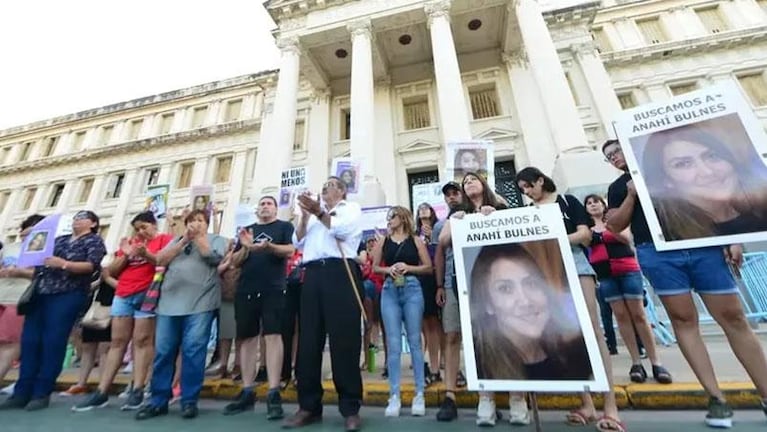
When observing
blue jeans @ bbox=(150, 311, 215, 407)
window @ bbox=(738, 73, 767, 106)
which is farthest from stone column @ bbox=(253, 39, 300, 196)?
window @ bbox=(738, 73, 767, 106)

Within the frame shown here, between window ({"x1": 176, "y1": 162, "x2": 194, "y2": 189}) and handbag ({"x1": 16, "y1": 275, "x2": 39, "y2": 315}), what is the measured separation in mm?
17262

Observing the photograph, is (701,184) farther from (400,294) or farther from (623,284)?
(400,294)

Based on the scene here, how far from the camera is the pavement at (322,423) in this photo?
88.2 inches

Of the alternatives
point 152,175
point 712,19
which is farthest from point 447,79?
point 152,175

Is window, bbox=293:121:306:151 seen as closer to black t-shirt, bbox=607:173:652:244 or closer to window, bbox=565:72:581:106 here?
window, bbox=565:72:581:106

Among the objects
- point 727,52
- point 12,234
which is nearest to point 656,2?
point 727,52

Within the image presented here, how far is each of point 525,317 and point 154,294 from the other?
348cm

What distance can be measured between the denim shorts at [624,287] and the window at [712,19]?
2019cm

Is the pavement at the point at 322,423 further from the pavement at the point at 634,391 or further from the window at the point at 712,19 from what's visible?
the window at the point at 712,19

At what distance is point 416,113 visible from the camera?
14.6 metres

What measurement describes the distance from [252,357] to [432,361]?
6.00 feet

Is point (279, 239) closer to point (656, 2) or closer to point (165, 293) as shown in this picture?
point (165, 293)

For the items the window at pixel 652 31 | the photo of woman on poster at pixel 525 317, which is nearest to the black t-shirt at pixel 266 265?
the photo of woman on poster at pixel 525 317

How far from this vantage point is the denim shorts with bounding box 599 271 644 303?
3.32m
